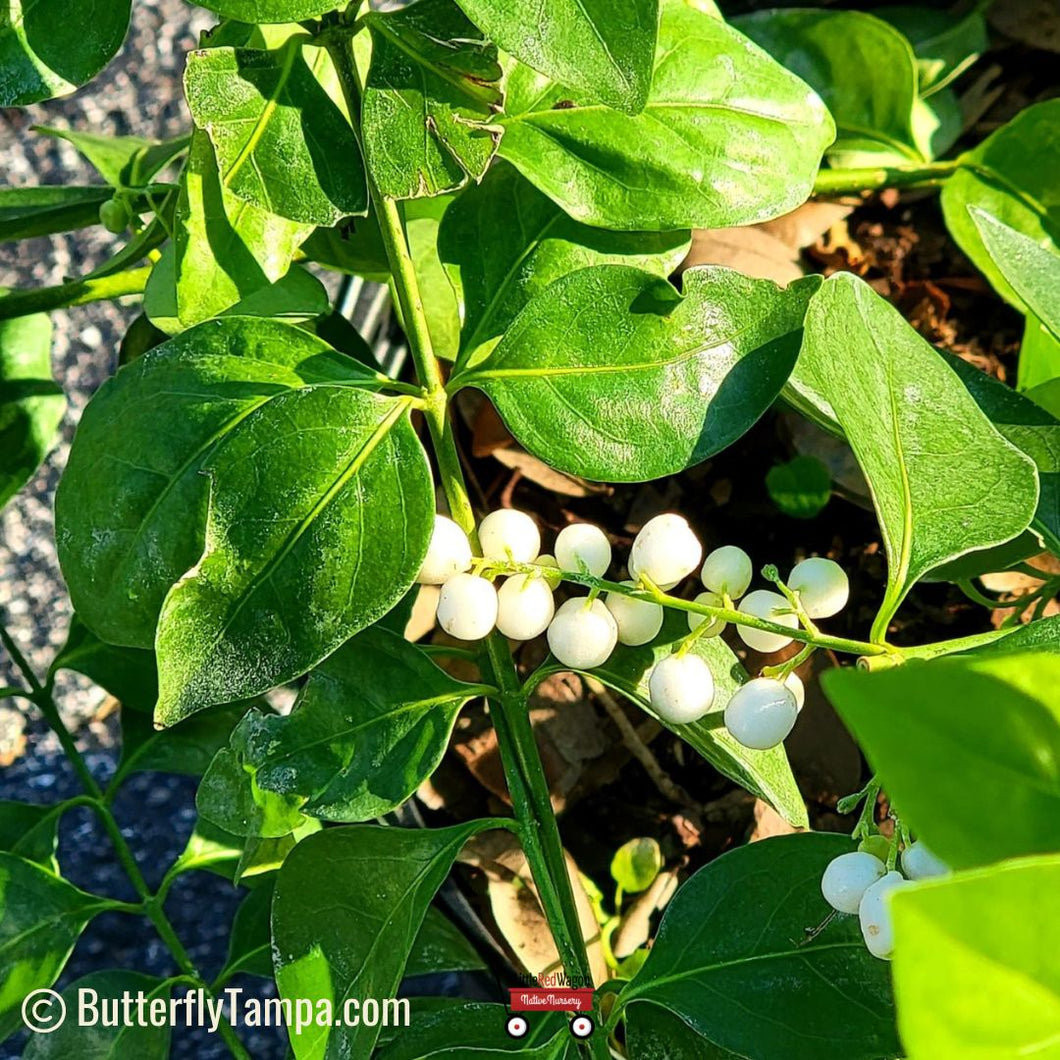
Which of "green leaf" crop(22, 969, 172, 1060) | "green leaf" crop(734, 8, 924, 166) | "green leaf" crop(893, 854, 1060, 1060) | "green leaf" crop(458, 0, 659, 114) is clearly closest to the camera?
"green leaf" crop(893, 854, 1060, 1060)

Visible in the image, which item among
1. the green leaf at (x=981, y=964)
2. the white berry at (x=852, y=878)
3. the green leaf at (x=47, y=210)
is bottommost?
the white berry at (x=852, y=878)

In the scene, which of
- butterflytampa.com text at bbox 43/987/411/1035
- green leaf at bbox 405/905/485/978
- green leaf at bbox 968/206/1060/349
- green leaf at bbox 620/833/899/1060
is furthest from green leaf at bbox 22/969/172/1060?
green leaf at bbox 968/206/1060/349

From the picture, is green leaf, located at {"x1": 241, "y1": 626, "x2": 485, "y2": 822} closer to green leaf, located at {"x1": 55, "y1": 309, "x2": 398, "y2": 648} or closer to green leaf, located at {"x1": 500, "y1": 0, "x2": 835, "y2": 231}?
green leaf, located at {"x1": 55, "y1": 309, "x2": 398, "y2": 648}

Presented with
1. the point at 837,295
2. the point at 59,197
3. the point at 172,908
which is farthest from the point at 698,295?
the point at 172,908

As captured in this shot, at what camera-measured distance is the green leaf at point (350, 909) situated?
15.2 inches

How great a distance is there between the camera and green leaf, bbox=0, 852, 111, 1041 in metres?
0.49

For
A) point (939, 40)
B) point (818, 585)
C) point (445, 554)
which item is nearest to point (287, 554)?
point (445, 554)

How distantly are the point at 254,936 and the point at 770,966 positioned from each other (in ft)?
0.82

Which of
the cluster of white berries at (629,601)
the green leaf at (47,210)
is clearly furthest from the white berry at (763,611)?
the green leaf at (47,210)

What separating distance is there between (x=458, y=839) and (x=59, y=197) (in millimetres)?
328

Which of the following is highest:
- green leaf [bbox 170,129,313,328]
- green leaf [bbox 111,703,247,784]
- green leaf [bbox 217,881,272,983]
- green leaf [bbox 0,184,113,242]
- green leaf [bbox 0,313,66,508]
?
green leaf [bbox 170,129,313,328]

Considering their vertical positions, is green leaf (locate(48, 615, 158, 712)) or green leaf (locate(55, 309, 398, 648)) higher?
green leaf (locate(55, 309, 398, 648))

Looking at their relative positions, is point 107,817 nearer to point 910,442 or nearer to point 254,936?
point 254,936

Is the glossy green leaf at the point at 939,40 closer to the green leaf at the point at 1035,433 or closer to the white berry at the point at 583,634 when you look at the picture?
the green leaf at the point at 1035,433
